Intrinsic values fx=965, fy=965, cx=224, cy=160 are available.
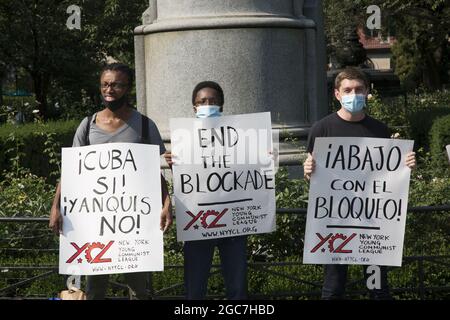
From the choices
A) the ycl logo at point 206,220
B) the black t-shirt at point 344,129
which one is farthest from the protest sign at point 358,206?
the ycl logo at point 206,220

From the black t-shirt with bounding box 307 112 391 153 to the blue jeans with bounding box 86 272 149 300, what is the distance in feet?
4.37

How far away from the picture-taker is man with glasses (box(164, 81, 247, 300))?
19.5 feet

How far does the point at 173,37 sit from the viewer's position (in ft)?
30.8

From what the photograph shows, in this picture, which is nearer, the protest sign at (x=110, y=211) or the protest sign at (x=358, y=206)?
the protest sign at (x=110, y=211)

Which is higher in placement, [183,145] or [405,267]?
[183,145]

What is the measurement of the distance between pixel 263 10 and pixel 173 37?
92 cm

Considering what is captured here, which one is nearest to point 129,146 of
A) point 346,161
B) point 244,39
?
point 346,161

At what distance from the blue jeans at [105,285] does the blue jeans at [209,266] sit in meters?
0.28

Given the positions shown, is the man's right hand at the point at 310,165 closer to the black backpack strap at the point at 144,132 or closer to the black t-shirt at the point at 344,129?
the black t-shirt at the point at 344,129

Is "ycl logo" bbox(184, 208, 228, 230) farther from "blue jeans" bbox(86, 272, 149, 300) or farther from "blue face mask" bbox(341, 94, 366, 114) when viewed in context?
"blue face mask" bbox(341, 94, 366, 114)

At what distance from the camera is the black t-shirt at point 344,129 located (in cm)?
→ 600

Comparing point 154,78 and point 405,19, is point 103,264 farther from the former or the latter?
point 405,19

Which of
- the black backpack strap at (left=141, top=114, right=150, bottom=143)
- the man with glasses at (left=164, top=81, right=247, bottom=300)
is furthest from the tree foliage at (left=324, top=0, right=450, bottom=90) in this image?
the black backpack strap at (left=141, top=114, right=150, bottom=143)

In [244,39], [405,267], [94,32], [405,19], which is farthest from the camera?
[405,19]
